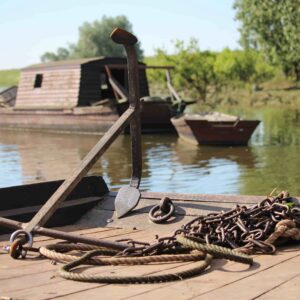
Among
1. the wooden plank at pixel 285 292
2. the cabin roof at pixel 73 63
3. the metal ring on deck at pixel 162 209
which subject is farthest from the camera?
the cabin roof at pixel 73 63

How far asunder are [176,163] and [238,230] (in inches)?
414

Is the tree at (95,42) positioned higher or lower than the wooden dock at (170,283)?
higher

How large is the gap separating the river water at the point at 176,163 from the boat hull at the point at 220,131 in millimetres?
302

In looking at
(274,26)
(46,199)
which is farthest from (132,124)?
(274,26)

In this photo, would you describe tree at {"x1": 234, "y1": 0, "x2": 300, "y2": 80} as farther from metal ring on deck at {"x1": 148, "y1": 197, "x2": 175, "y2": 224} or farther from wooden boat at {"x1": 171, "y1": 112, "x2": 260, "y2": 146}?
metal ring on deck at {"x1": 148, "y1": 197, "x2": 175, "y2": 224}

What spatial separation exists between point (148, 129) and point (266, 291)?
19.0 meters

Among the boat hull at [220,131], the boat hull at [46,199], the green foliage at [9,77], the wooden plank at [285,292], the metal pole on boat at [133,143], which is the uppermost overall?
the metal pole on boat at [133,143]

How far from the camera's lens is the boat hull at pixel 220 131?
54.7 feet

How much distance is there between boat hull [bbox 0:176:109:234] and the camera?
4719mm

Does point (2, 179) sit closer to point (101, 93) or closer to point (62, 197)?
point (62, 197)

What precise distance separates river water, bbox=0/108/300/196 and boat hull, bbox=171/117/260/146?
30cm

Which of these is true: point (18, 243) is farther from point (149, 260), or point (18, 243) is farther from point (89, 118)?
point (89, 118)

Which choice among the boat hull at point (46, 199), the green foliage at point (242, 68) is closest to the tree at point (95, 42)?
the green foliage at point (242, 68)

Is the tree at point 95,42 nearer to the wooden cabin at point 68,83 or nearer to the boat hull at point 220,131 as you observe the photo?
the wooden cabin at point 68,83
